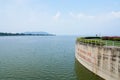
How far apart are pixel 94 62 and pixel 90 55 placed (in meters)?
2.24

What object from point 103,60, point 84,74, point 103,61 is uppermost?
point 103,60

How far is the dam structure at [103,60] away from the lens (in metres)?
25.1

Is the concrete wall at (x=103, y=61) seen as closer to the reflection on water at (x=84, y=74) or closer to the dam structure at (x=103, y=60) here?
the dam structure at (x=103, y=60)

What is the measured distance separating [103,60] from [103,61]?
0.46 feet

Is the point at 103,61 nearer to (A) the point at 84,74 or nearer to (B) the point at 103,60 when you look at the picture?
(B) the point at 103,60

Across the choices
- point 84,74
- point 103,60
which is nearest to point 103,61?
point 103,60

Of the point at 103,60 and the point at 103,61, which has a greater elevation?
the point at 103,60

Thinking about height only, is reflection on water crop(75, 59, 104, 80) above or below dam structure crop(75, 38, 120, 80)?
below

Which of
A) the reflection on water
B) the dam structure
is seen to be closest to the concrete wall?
the dam structure

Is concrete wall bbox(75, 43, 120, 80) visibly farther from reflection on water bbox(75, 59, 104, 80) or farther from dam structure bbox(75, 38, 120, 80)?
reflection on water bbox(75, 59, 104, 80)

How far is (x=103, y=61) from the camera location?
28266 millimetres

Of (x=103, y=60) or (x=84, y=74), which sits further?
(x=84, y=74)

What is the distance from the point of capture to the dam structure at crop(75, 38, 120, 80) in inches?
989

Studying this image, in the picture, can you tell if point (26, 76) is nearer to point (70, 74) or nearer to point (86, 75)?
point (70, 74)
